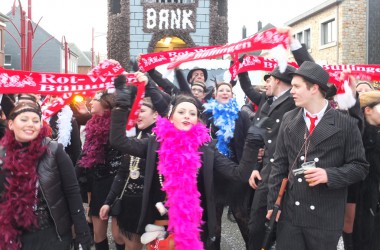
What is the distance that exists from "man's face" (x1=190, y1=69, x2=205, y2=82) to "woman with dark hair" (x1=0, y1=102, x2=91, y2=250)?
141 inches

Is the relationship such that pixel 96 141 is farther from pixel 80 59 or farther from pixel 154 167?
pixel 80 59

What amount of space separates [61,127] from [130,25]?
1365 cm

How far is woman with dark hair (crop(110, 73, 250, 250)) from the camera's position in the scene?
3.69 m

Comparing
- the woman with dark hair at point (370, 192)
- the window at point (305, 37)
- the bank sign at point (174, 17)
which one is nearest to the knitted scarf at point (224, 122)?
the woman with dark hair at point (370, 192)

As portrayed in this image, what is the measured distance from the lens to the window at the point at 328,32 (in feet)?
83.0

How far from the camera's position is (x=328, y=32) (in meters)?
26.2

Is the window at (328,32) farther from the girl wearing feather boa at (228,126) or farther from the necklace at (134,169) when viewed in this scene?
the necklace at (134,169)

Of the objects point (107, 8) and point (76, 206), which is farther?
point (107, 8)

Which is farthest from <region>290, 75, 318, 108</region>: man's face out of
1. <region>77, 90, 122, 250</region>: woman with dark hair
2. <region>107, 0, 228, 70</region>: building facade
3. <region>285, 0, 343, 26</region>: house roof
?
<region>285, 0, 343, 26</region>: house roof

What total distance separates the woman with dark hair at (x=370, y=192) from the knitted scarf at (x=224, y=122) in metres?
1.50

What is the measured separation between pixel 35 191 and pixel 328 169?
2070 millimetres

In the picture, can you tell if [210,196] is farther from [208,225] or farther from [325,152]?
[325,152]

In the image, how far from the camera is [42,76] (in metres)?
4.47

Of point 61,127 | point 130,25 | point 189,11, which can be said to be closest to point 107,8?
point 130,25
